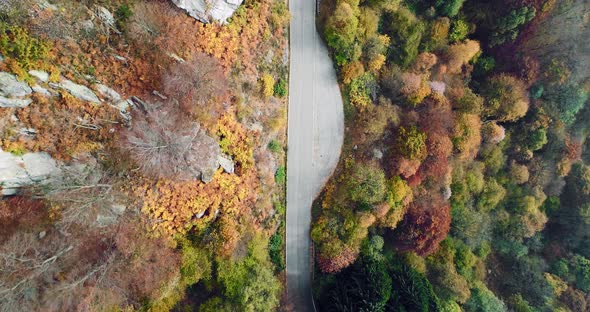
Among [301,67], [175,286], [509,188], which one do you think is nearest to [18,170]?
[175,286]

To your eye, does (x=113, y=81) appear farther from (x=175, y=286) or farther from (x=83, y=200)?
(x=175, y=286)

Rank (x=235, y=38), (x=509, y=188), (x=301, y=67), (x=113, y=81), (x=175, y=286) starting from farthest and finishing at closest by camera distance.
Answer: (x=509, y=188), (x=301, y=67), (x=235, y=38), (x=175, y=286), (x=113, y=81)

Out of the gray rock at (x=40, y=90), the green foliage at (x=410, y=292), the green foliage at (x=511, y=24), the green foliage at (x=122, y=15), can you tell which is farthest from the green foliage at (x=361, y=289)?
the green foliage at (x=122, y=15)

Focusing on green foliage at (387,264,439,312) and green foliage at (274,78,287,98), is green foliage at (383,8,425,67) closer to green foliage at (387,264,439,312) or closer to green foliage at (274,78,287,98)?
green foliage at (274,78,287,98)

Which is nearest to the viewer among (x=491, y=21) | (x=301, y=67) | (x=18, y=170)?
(x=18, y=170)

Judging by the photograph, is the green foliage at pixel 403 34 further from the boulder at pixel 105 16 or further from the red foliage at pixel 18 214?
the red foliage at pixel 18 214

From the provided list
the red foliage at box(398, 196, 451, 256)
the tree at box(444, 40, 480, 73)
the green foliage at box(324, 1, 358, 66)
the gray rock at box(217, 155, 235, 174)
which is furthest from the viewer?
the tree at box(444, 40, 480, 73)

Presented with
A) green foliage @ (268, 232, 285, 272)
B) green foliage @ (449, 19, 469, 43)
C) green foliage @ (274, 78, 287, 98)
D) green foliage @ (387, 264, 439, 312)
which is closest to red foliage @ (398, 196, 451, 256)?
green foliage @ (387, 264, 439, 312)
